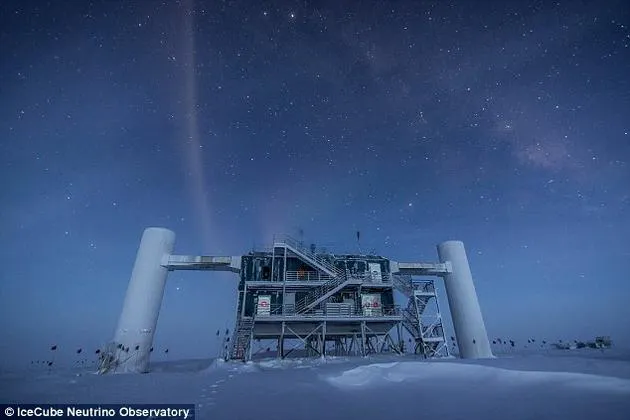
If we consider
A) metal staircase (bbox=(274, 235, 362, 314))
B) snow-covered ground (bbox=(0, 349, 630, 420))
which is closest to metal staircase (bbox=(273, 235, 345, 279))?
metal staircase (bbox=(274, 235, 362, 314))

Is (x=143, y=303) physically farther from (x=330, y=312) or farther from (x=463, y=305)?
(x=463, y=305)

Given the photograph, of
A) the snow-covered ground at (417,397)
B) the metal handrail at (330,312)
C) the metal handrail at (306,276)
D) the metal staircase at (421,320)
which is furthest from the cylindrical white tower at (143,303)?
the metal staircase at (421,320)

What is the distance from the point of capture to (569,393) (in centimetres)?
689

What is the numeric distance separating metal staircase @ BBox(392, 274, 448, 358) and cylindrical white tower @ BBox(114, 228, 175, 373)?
22.9 m

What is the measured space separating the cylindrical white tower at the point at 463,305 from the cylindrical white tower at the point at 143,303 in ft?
94.0

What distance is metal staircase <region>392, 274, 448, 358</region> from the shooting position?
2719cm

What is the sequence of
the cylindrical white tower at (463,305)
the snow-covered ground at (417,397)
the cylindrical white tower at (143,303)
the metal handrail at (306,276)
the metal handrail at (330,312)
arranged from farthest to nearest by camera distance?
the metal handrail at (306,276) → the cylindrical white tower at (463,305) → the metal handrail at (330,312) → the cylindrical white tower at (143,303) → the snow-covered ground at (417,397)

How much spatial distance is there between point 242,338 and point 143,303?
9270 millimetres

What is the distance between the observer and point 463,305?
29.0 metres

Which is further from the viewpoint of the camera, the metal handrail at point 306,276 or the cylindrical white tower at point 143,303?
the metal handrail at point 306,276

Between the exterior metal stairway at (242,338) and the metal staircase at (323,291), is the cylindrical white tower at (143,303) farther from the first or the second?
the metal staircase at (323,291)

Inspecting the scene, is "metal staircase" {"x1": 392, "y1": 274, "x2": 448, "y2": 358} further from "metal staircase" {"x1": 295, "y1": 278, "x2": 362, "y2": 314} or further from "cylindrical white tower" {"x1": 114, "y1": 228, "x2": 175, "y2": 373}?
"cylindrical white tower" {"x1": 114, "y1": 228, "x2": 175, "y2": 373}

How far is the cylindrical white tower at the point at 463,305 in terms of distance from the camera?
2741cm

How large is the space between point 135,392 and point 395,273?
2648cm
